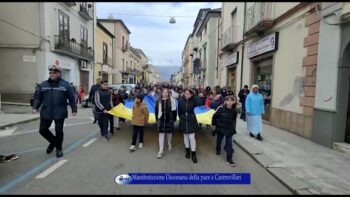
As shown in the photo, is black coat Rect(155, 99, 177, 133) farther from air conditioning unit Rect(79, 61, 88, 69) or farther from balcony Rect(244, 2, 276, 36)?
air conditioning unit Rect(79, 61, 88, 69)

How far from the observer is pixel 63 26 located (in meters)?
22.8

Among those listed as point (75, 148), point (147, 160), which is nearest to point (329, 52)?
point (147, 160)

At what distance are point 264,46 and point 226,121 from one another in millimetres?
7463

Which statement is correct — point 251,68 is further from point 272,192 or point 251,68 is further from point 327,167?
point 272,192

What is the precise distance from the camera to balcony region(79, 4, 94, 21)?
86.6ft

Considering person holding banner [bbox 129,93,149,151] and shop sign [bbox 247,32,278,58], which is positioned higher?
shop sign [bbox 247,32,278,58]

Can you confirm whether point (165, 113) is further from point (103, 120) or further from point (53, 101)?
point (103, 120)

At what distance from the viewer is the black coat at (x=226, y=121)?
6.96m

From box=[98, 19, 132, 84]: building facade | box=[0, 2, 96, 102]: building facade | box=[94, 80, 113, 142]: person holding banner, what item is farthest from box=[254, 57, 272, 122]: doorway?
box=[98, 19, 132, 84]: building facade

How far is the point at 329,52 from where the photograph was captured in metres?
8.44

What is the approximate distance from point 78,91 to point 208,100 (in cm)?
1500

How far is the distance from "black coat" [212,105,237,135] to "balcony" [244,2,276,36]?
6906mm

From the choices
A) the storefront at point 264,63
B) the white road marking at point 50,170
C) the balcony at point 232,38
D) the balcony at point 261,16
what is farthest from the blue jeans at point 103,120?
the balcony at point 232,38

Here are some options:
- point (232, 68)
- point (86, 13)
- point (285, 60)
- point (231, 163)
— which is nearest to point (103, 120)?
point (231, 163)
